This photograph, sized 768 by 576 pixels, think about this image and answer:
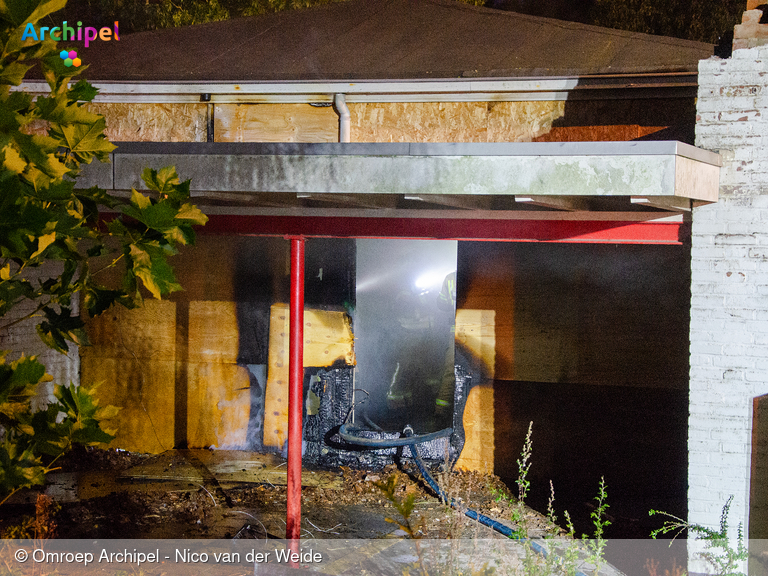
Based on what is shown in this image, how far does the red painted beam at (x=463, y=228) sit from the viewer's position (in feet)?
17.0

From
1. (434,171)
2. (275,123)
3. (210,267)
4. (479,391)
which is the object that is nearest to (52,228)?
(434,171)

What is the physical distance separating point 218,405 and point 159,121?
3.60m

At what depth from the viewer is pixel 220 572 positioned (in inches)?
204

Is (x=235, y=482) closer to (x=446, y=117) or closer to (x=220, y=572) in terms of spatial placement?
(x=220, y=572)

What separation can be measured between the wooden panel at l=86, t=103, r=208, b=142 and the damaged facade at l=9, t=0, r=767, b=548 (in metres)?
0.02

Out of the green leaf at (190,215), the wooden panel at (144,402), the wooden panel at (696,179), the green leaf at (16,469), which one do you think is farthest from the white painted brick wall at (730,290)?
the wooden panel at (144,402)

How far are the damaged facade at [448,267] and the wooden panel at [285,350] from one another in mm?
27

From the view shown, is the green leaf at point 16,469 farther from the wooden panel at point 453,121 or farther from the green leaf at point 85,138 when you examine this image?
the wooden panel at point 453,121

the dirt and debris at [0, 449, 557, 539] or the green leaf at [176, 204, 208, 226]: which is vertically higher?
the green leaf at [176, 204, 208, 226]

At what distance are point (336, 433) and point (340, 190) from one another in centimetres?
474

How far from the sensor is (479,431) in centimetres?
791

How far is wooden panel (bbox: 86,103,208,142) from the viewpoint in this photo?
801cm

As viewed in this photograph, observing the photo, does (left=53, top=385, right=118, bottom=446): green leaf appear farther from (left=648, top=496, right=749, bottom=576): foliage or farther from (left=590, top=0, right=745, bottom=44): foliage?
(left=590, top=0, right=745, bottom=44): foliage

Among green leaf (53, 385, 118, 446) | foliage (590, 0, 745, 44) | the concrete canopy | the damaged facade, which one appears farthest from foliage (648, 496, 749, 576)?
foliage (590, 0, 745, 44)
